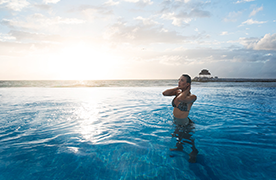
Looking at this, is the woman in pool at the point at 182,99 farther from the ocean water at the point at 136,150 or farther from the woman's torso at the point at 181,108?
the ocean water at the point at 136,150

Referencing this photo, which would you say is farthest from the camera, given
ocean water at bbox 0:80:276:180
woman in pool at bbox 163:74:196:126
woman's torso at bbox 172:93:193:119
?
woman's torso at bbox 172:93:193:119

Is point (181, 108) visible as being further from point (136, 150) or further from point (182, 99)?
point (136, 150)

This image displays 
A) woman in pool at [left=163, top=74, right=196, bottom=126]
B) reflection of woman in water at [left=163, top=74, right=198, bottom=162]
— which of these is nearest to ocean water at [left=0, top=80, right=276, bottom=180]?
reflection of woman in water at [left=163, top=74, right=198, bottom=162]

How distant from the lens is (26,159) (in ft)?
12.1

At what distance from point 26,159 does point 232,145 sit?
575 cm

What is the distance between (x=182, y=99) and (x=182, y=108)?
0.70 meters

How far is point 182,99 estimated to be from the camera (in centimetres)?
496

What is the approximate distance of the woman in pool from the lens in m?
4.90

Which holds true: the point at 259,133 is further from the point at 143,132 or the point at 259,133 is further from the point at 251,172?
the point at 143,132

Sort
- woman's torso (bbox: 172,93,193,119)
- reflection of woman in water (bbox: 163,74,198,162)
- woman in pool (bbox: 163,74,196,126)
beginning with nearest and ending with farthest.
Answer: reflection of woman in water (bbox: 163,74,198,162) → woman in pool (bbox: 163,74,196,126) → woman's torso (bbox: 172,93,193,119)

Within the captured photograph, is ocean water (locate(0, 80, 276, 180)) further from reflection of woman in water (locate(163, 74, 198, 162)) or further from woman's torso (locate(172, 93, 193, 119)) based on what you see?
woman's torso (locate(172, 93, 193, 119))

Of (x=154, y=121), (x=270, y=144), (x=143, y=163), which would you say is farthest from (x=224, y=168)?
(x=154, y=121)

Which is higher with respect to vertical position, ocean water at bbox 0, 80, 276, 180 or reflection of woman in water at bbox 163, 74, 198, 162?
reflection of woman in water at bbox 163, 74, 198, 162

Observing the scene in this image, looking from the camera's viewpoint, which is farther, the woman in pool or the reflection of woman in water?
the woman in pool
